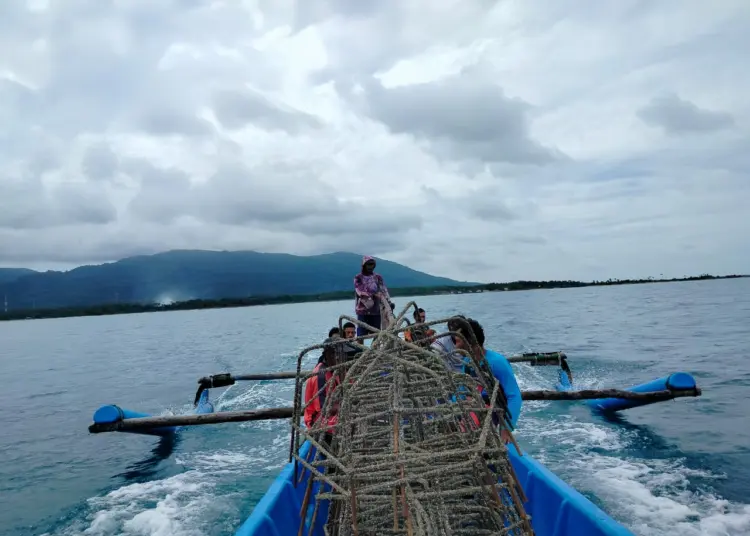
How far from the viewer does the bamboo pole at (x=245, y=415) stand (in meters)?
8.30

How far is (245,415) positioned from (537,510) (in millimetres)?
5288

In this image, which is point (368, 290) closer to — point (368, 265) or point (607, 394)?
point (368, 265)

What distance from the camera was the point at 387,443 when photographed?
4.47 m

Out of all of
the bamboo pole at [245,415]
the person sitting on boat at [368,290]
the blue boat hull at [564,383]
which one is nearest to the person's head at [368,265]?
the person sitting on boat at [368,290]

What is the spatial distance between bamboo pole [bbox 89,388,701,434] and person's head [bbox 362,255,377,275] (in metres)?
2.64

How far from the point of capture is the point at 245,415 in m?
8.37

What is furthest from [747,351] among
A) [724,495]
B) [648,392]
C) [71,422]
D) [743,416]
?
[71,422]

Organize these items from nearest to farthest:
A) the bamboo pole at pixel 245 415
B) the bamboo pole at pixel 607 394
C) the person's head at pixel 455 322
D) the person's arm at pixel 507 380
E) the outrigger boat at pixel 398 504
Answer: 1. the outrigger boat at pixel 398 504
2. the person's head at pixel 455 322
3. the person's arm at pixel 507 380
4. the bamboo pole at pixel 245 415
5. the bamboo pole at pixel 607 394

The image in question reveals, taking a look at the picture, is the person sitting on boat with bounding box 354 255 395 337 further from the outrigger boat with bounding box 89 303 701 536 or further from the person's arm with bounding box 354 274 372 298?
the outrigger boat with bounding box 89 303 701 536

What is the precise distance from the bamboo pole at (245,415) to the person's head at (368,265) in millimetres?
2637

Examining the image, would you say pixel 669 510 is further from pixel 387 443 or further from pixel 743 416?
pixel 743 416

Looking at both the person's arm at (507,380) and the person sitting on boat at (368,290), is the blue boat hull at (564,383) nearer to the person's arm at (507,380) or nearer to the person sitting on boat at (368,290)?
the person sitting on boat at (368,290)

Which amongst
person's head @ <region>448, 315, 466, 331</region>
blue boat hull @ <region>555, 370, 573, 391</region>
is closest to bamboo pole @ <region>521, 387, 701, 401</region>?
blue boat hull @ <region>555, 370, 573, 391</region>

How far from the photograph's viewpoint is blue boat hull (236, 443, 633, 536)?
361 cm
